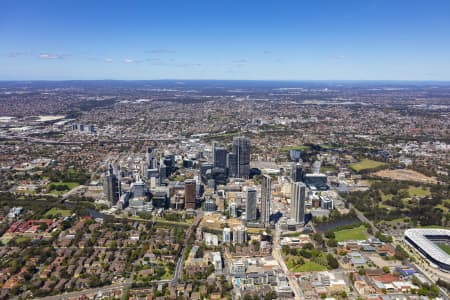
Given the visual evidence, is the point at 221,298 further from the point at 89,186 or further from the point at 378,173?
the point at 378,173

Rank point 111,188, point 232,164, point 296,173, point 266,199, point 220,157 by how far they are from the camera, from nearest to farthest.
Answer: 1. point 266,199
2. point 111,188
3. point 296,173
4. point 232,164
5. point 220,157

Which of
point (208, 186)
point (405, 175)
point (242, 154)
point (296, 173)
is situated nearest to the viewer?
point (296, 173)

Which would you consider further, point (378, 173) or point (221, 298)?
point (378, 173)

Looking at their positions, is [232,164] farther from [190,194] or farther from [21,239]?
[21,239]

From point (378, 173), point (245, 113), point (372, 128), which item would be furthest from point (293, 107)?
point (378, 173)

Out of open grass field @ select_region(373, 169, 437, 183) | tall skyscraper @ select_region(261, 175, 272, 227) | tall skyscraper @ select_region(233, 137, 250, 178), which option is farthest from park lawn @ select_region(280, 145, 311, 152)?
tall skyscraper @ select_region(261, 175, 272, 227)

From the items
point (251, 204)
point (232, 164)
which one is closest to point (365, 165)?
point (232, 164)

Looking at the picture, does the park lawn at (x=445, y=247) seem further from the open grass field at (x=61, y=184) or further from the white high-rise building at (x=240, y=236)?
the open grass field at (x=61, y=184)
